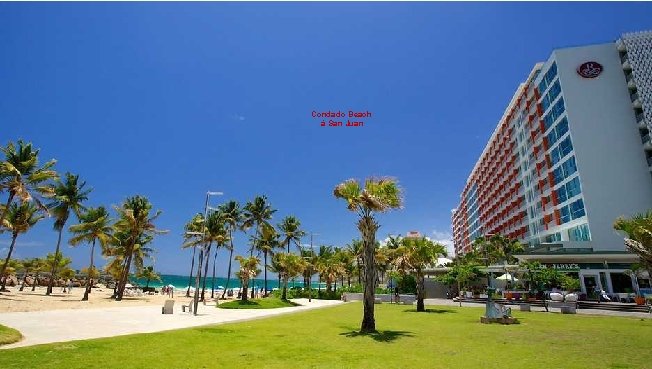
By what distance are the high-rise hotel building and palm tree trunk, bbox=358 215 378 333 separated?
3524 centimetres

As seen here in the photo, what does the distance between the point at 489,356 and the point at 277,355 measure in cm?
699

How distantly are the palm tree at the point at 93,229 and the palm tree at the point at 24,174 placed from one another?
578 inches

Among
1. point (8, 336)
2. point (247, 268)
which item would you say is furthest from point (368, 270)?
point (247, 268)

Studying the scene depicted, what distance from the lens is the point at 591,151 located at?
51.8 m

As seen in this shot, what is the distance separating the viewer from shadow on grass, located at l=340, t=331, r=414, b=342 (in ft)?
51.9

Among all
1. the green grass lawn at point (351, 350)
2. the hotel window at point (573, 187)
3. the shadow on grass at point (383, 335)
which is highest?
the hotel window at point (573, 187)

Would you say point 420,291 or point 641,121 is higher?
point 641,121

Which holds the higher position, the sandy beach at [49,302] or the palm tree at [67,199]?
the palm tree at [67,199]

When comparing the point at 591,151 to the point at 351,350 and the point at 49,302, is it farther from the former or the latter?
the point at 49,302

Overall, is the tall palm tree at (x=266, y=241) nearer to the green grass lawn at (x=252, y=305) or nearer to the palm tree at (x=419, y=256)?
the green grass lawn at (x=252, y=305)

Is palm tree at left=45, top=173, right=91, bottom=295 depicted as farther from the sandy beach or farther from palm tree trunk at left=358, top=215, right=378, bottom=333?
palm tree trunk at left=358, top=215, right=378, bottom=333

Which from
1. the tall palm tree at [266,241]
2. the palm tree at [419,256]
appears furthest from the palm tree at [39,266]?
the palm tree at [419,256]

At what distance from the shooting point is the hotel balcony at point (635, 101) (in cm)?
5072

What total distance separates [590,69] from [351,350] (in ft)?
201
